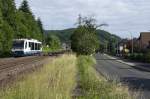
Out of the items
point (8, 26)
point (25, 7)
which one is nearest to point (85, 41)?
point (8, 26)

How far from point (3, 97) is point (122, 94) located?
3.68m

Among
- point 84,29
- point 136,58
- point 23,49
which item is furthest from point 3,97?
point 136,58

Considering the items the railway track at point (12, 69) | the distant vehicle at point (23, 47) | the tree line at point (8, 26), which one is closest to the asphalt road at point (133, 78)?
the railway track at point (12, 69)

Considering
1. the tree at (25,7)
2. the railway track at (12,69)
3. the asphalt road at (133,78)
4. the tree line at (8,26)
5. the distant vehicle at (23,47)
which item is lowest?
the asphalt road at (133,78)

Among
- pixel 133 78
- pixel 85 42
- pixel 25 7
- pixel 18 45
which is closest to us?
pixel 133 78

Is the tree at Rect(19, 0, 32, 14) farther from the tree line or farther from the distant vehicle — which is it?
the distant vehicle

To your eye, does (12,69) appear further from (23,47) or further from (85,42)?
(85,42)

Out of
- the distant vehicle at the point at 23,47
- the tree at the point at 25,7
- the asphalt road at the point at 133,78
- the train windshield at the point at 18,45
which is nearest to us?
the asphalt road at the point at 133,78

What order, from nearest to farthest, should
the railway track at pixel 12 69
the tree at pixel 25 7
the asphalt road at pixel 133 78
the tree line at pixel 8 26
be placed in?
the asphalt road at pixel 133 78, the railway track at pixel 12 69, the tree line at pixel 8 26, the tree at pixel 25 7

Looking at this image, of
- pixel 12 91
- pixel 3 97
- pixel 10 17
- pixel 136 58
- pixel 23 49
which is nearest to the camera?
pixel 3 97

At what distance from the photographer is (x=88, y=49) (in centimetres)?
7625

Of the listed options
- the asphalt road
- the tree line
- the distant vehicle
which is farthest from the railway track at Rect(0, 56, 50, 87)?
the tree line

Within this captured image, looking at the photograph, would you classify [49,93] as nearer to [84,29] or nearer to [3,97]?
[3,97]

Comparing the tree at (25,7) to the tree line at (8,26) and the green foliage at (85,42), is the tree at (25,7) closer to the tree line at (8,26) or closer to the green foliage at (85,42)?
the tree line at (8,26)
